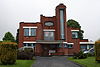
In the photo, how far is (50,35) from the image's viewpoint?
5425 cm

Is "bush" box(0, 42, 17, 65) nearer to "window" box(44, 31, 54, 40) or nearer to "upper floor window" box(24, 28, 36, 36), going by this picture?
"upper floor window" box(24, 28, 36, 36)

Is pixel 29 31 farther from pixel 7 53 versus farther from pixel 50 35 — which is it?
pixel 7 53

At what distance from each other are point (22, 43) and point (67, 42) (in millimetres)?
11150

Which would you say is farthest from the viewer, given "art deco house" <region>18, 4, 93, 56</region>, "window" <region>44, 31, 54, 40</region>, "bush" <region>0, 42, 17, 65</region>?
"window" <region>44, 31, 54, 40</region>

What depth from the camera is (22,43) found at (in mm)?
51125

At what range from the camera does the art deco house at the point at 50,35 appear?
50781 mm

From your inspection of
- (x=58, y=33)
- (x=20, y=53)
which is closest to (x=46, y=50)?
(x=58, y=33)

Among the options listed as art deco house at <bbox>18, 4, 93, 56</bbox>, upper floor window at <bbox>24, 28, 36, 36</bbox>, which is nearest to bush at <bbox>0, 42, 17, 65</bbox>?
art deco house at <bbox>18, 4, 93, 56</bbox>

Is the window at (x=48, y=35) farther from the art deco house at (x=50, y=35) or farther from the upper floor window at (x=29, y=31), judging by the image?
the upper floor window at (x=29, y=31)

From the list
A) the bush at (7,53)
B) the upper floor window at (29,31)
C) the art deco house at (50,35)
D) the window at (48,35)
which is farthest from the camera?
the window at (48,35)

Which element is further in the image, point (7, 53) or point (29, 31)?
point (29, 31)

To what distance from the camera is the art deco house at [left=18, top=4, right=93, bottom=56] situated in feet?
167

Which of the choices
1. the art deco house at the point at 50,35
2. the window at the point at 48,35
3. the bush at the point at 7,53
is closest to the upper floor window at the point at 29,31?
the art deco house at the point at 50,35

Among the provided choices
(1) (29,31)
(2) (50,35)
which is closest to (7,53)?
(1) (29,31)
